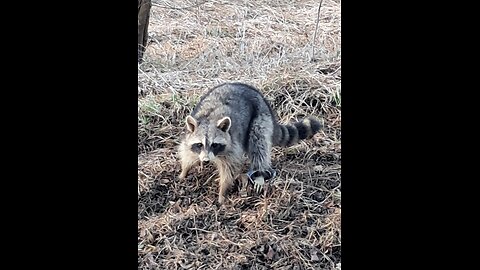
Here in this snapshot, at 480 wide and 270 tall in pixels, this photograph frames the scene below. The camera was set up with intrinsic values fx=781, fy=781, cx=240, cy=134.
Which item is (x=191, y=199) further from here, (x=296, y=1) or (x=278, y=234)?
(x=296, y=1)

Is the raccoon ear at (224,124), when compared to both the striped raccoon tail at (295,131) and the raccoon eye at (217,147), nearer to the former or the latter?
the raccoon eye at (217,147)

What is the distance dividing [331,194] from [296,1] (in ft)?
3.48

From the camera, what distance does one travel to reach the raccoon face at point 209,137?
361cm

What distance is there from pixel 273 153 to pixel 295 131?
0.15 metres

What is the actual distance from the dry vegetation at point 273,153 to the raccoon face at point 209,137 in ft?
0.39

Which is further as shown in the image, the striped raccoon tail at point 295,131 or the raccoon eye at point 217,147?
the striped raccoon tail at point 295,131

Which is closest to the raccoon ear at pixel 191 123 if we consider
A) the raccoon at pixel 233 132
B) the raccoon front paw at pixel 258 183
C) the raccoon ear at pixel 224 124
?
the raccoon at pixel 233 132

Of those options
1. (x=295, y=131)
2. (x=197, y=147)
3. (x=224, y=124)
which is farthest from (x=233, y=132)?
(x=295, y=131)

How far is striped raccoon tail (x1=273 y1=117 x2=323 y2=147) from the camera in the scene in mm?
3744

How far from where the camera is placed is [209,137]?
362 cm

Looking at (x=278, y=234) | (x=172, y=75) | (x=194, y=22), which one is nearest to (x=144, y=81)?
(x=172, y=75)

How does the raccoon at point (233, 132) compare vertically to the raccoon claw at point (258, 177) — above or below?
above

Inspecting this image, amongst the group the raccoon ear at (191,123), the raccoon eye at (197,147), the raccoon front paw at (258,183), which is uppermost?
the raccoon ear at (191,123)

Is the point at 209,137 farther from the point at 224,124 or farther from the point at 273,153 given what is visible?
the point at 273,153
